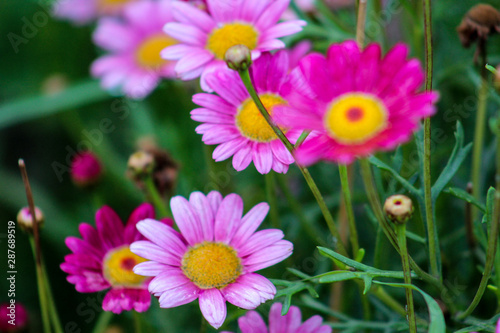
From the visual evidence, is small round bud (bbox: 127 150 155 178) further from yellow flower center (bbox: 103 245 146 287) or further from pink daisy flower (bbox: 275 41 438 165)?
pink daisy flower (bbox: 275 41 438 165)

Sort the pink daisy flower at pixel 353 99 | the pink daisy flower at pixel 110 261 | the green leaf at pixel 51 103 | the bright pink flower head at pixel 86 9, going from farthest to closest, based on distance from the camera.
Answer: the bright pink flower head at pixel 86 9 → the green leaf at pixel 51 103 → the pink daisy flower at pixel 110 261 → the pink daisy flower at pixel 353 99

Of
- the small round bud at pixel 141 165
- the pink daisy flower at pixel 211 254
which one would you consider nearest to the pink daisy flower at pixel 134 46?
the small round bud at pixel 141 165

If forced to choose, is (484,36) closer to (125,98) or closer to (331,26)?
(331,26)

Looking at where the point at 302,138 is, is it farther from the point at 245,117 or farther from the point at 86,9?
the point at 86,9

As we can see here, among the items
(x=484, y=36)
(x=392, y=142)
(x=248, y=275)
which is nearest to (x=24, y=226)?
(x=248, y=275)

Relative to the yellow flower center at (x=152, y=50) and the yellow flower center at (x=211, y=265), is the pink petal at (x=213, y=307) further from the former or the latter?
the yellow flower center at (x=152, y=50)

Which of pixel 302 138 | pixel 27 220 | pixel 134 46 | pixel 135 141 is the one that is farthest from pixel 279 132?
pixel 134 46
